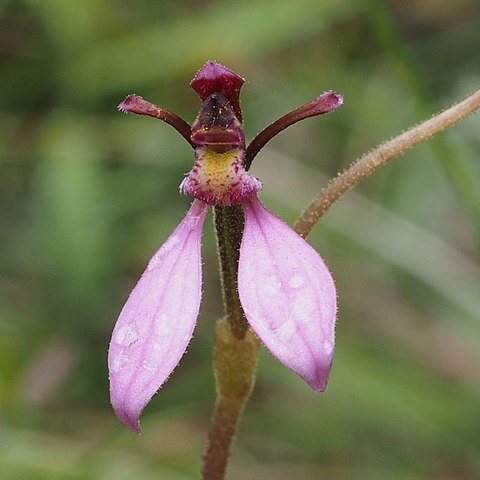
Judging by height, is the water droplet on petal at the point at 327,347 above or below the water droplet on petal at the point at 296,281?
below

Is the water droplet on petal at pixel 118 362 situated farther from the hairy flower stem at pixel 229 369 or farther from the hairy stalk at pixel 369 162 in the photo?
the hairy stalk at pixel 369 162

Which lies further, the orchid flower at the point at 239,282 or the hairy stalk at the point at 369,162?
the hairy stalk at the point at 369,162

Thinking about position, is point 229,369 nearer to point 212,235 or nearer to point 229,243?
point 229,243

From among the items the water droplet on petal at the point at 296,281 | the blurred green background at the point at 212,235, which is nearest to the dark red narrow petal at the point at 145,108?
the water droplet on petal at the point at 296,281

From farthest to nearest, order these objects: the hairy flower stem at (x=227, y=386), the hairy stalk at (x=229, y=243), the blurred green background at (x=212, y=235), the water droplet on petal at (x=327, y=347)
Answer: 1. the blurred green background at (x=212, y=235)
2. the hairy flower stem at (x=227, y=386)
3. the hairy stalk at (x=229, y=243)
4. the water droplet on petal at (x=327, y=347)

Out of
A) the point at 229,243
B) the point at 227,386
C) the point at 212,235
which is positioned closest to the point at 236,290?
the point at 229,243

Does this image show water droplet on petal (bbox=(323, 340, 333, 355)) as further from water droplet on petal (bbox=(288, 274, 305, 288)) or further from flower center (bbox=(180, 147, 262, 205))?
flower center (bbox=(180, 147, 262, 205))

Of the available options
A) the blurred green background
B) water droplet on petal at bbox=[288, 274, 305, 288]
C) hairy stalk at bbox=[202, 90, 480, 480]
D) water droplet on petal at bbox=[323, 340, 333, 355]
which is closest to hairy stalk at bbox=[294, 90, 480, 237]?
hairy stalk at bbox=[202, 90, 480, 480]

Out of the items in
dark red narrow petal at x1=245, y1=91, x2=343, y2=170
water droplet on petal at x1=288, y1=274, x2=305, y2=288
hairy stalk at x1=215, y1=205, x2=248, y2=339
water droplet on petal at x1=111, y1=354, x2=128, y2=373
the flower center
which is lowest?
water droplet on petal at x1=111, y1=354, x2=128, y2=373

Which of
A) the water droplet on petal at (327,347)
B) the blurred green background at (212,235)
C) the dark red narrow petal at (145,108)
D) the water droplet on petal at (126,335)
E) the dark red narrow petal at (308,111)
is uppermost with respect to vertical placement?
the blurred green background at (212,235)
